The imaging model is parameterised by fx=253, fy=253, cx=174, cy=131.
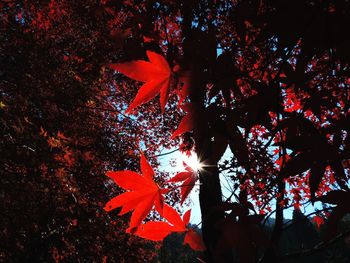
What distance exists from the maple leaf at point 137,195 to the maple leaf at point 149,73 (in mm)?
325

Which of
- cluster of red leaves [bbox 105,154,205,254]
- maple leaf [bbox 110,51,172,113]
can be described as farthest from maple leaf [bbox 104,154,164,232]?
maple leaf [bbox 110,51,172,113]

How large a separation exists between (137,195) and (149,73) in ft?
1.82

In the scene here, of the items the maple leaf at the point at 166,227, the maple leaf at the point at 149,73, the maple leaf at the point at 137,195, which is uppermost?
the maple leaf at the point at 149,73

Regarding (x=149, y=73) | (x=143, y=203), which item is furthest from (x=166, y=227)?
(x=149, y=73)

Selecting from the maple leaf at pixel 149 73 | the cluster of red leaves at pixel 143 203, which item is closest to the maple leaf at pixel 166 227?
the cluster of red leaves at pixel 143 203

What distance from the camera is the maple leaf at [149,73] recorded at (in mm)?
984

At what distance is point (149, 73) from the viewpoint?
102cm

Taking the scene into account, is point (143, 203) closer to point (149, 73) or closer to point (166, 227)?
point (166, 227)

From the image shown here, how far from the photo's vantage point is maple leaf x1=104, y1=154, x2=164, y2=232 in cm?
111

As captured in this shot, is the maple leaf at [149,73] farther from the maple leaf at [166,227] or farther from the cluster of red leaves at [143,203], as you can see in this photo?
the maple leaf at [166,227]

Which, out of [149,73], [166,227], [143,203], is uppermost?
[149,73]

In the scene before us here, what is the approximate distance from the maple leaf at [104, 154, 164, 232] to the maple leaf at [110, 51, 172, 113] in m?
0.32

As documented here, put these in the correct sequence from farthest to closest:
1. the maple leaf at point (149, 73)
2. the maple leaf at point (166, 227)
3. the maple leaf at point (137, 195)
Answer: the maple leaf at point (166, 227) → the maple leaf at point (137, 195) → the maple leaf at point (149, 73)

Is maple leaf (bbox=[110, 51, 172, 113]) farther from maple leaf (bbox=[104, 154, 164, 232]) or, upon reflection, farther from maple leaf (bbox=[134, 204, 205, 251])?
maple leaf (bbox=[134, 204, 205, 251])
